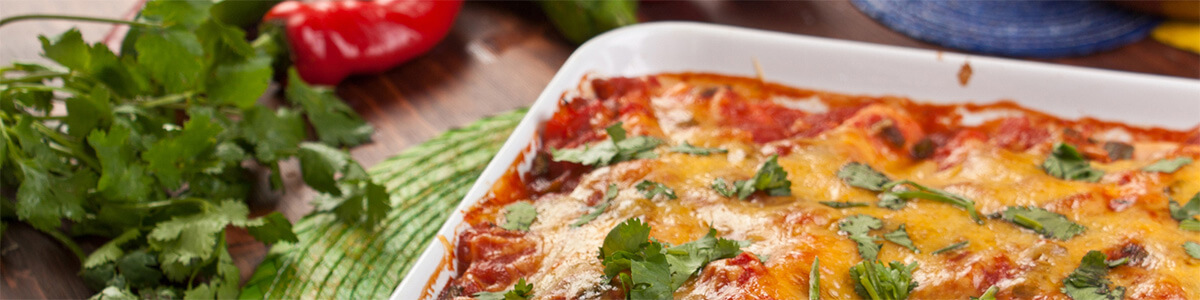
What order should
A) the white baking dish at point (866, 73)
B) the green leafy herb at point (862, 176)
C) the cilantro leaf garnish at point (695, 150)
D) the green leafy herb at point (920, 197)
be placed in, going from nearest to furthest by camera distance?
the green leafy herb at point (920, 197)
the green leafy herb at point (862, 176)
the cilantro leaf garnish at point (695, 150)
the white baking dish at point (866, 73)

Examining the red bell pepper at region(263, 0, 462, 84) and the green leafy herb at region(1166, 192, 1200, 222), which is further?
the red bell pepper at region(263, 0, 462, 84)

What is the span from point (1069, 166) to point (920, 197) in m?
0.51

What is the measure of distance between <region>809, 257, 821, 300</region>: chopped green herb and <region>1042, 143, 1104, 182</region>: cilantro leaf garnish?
895mm

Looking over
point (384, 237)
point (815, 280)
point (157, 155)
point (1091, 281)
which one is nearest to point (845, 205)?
point (815, 280)

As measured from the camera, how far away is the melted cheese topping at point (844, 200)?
2.11 metres

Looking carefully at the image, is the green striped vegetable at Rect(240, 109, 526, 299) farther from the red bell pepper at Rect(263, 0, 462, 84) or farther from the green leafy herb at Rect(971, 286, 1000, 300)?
the green leafy herb at Rect(971, 286, 1000, 300)

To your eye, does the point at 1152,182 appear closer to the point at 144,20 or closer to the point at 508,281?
the point at 508,281

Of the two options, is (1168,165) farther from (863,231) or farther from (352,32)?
(352,32)

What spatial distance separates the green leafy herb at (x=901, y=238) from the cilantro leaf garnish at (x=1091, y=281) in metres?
0.33

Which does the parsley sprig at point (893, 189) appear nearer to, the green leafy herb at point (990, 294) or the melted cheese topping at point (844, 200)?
the melted cheese topping at point (844, 200)

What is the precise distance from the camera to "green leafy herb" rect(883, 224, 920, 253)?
2215 mm

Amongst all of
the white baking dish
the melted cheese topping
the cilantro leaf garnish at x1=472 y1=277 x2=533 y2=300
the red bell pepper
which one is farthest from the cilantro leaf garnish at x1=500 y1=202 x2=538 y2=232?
the red bell pepper

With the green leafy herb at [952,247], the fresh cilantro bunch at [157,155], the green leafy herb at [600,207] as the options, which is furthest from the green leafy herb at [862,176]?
the fresh cilantro bunch at [157,155]

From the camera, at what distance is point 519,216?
247 centimetres
